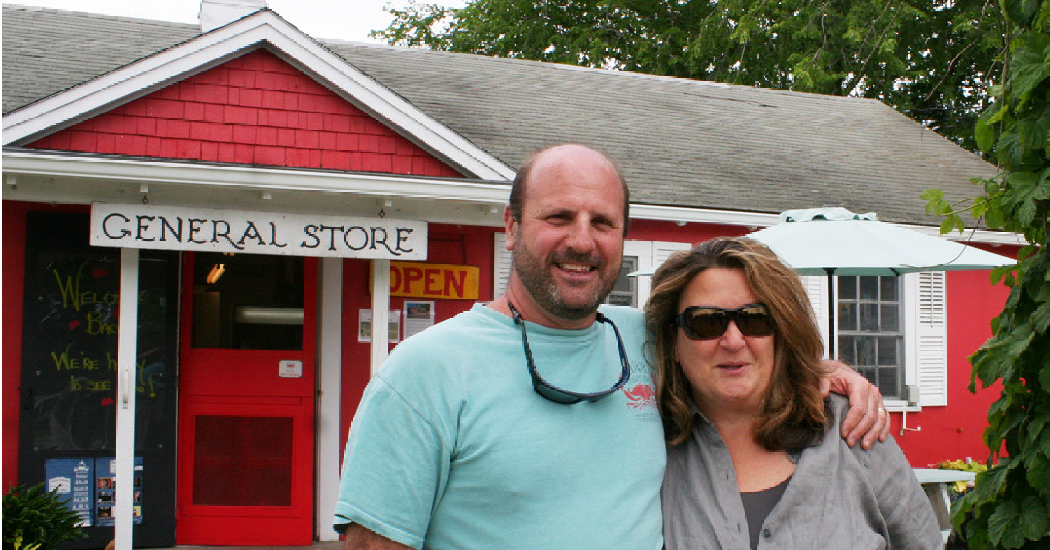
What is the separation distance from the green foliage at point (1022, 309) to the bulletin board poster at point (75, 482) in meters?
5.92

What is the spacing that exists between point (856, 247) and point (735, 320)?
3.81 metres

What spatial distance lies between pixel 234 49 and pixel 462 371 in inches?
209

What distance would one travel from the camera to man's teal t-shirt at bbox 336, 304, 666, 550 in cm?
175

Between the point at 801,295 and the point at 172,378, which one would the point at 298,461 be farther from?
the point at 801,295

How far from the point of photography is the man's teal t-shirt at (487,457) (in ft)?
5.74

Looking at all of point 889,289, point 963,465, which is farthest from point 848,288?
point 963,465

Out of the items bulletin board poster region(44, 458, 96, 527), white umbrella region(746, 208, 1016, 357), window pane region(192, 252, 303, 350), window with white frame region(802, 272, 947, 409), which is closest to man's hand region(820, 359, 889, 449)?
white umbrella region(746, 208, 1016, 357)

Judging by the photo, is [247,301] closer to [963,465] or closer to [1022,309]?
[1022,309]

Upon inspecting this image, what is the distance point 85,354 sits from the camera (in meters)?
6.66

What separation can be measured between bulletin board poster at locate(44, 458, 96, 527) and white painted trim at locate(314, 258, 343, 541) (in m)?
1.65

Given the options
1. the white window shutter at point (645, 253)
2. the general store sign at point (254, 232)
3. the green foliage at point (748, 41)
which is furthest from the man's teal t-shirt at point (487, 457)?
the green foliage at point (748, 41)

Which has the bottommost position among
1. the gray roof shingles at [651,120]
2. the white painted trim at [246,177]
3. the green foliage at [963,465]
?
the green foliage at [963,465]

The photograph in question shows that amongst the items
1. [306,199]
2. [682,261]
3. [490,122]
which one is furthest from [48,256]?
[682,261]

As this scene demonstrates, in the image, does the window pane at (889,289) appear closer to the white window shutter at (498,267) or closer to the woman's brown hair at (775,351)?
the white window shutter at (498,267)
